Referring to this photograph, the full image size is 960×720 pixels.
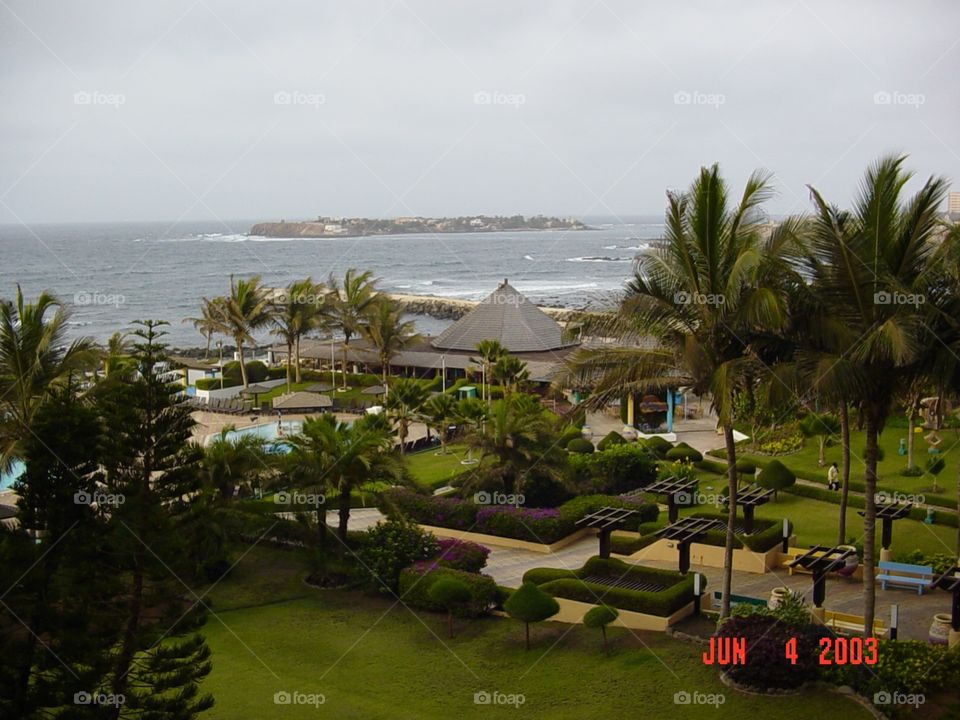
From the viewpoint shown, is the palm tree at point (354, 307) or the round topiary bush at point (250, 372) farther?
the round topiary bush at point (250, 372)

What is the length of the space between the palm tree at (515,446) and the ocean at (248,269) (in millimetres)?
47837

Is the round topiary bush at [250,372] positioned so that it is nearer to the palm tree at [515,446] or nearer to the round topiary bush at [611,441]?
the round topiary bush at [611,441]

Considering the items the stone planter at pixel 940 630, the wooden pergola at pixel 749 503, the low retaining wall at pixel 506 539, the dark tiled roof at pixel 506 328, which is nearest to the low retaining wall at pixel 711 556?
the wooden pergola at pixel 749 503

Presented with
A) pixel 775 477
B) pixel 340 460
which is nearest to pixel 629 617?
pixel 340 460

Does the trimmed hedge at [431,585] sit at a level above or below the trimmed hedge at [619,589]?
below

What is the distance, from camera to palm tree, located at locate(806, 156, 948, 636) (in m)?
9.77

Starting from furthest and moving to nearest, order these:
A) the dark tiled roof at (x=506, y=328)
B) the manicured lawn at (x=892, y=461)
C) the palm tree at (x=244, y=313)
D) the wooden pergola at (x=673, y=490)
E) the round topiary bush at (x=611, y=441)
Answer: the palm tree at (x=244, y=313), the dark tiled roof at (x=506, y=328), the round topiary bush at (x=611, y=441), the manicured lawn at (x=892, y=461), the wooden pergola at (x=673, y=490)

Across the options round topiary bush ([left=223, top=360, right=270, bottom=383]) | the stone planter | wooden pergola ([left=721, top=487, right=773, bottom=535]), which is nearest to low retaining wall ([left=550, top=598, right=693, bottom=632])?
the stone planter

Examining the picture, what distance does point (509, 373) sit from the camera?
1093 inches

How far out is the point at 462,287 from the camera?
353ft

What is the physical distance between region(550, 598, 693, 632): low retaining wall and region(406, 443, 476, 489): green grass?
7.08 meters

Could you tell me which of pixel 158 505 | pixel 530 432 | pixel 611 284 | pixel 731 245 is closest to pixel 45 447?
pixel 158 505

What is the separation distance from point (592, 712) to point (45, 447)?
671 cm

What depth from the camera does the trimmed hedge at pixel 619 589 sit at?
43.1ft
